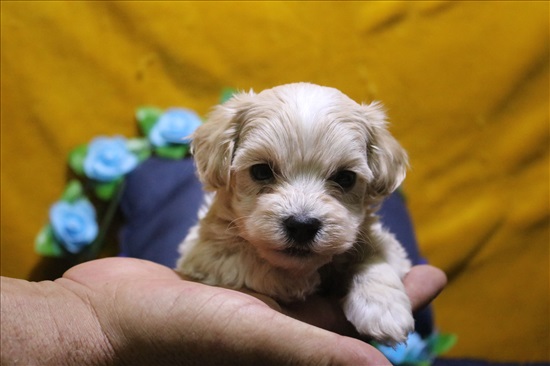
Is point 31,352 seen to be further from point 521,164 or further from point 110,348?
point 521,164

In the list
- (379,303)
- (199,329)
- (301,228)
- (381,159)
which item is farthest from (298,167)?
(199,329)

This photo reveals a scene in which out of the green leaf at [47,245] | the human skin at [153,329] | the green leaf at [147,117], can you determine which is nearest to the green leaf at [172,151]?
the green leaf at [147,117]

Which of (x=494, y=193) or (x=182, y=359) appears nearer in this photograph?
(x=182, y=359)

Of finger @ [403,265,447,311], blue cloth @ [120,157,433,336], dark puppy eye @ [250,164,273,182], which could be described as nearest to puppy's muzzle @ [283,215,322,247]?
dark puppy eye @ [250,164,273,182]

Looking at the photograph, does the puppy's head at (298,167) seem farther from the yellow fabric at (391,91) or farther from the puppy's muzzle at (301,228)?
the yellow fabric at (391,91)

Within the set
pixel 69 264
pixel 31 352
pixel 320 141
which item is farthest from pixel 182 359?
pixel 69 264

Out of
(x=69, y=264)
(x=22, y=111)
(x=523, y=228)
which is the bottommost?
(x=69, y=264)

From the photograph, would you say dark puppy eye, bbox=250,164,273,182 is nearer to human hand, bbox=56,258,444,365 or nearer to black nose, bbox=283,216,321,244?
black nose, bbox=283,216,321,244
